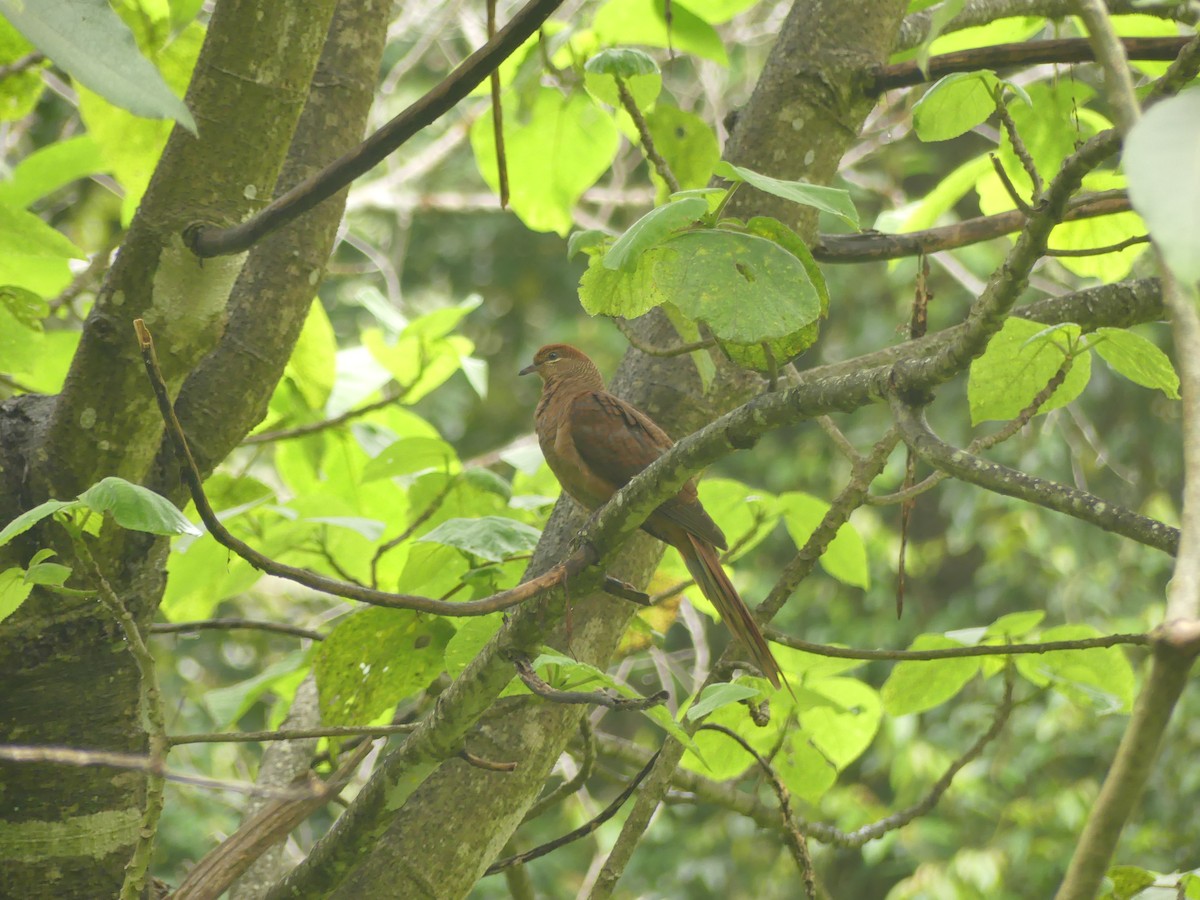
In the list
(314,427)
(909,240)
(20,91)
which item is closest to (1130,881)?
(909,240)

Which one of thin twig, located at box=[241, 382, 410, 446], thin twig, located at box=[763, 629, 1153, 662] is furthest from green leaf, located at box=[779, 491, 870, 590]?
thin twig, located at box=[241, 382, 410, 446]

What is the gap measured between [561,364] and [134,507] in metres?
2.42

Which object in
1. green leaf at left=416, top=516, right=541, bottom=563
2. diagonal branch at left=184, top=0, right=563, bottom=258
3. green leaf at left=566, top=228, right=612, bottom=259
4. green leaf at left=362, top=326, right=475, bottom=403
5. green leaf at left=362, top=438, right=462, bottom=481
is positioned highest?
green leaf at left=362, top=326, right=475, bottom=403

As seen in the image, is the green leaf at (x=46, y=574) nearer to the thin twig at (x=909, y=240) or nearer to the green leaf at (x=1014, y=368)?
the green leaf at (x=1014, y=368)

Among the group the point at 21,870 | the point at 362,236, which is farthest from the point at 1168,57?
the point at 362,236

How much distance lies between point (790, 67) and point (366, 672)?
1257 mm

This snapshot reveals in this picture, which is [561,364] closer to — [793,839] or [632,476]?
[632,476]

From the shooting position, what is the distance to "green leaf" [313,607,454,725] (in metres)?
1.73

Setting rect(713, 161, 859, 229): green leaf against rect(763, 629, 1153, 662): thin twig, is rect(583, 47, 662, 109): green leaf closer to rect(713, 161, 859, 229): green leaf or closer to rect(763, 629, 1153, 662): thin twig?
rect(713, 161, 859, 229): green leaf

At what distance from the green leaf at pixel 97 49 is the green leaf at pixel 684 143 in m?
1.54

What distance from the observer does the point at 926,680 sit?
1845 mm

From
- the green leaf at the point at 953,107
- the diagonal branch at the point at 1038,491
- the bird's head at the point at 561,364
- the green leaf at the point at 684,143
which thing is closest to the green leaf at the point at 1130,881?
the diagonal branch at the point at 1038,491

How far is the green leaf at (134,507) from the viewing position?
1.04m

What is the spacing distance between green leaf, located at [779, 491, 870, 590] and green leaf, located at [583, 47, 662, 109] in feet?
2.42
